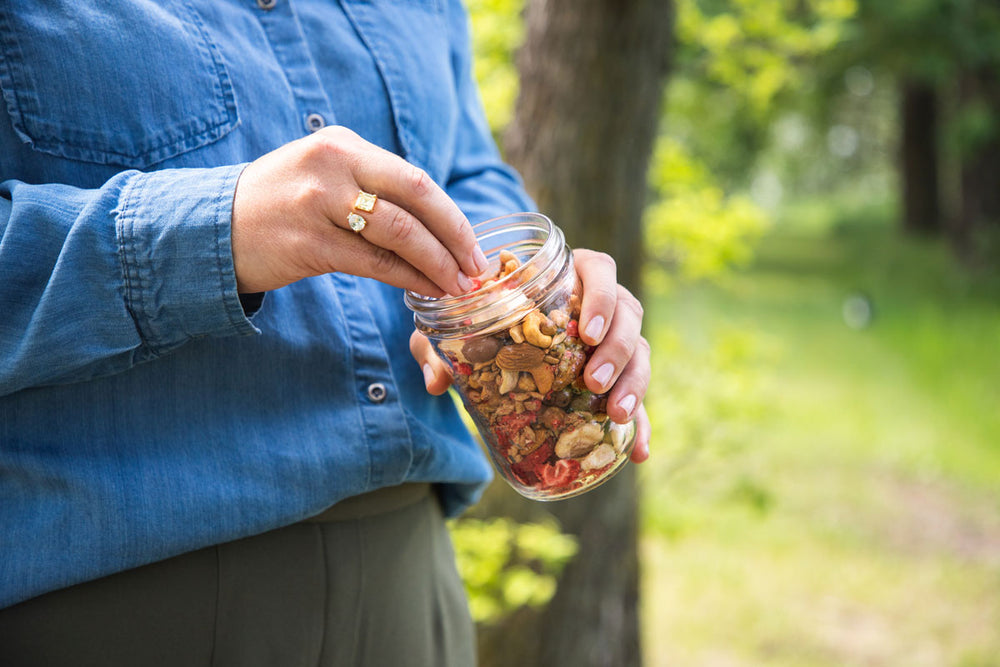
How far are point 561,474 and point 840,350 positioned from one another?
295 inches

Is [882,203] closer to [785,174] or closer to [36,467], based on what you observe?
[785,174]

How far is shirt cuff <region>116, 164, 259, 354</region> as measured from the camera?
75 centimetres

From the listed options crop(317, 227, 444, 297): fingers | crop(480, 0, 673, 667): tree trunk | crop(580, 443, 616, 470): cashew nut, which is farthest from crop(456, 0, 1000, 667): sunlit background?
crop(317, 227, 444, 297): fingers

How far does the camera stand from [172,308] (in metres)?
0.77

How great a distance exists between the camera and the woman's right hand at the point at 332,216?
733 mm

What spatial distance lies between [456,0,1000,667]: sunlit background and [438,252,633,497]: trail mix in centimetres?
132

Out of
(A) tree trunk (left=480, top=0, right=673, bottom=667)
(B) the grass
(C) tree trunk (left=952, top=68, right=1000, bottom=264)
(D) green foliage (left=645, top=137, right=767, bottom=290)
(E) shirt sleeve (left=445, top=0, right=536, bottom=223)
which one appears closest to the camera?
(E) shirt sleeve (left=445, top=0, right=536, bottom=223)

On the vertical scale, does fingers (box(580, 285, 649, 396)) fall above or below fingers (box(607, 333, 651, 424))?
above

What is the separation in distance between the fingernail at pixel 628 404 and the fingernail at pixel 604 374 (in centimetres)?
3

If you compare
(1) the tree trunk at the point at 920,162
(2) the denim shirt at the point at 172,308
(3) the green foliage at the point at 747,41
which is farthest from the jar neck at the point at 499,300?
(1) the tree trunk at the point at 920,162

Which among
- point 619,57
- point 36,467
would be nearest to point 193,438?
point 36,467

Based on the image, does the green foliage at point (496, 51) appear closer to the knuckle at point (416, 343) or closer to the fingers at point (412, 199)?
the knuckle at point (416, 343)

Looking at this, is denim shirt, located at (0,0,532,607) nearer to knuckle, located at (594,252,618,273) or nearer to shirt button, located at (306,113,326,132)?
shirt button, located at (306,113,326,132)

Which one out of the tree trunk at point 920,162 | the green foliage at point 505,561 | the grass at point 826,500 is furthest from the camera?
the tree trunk at point 920,162
